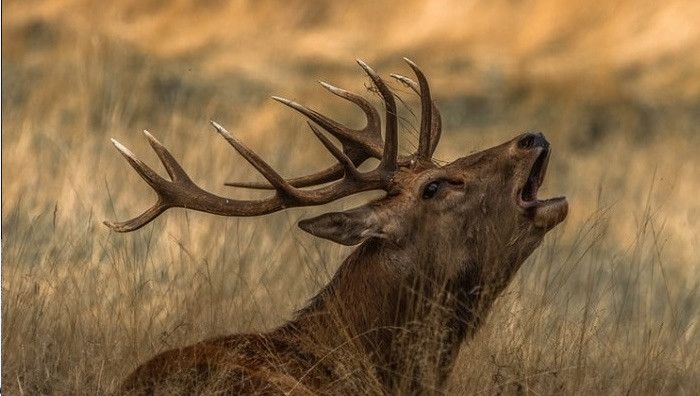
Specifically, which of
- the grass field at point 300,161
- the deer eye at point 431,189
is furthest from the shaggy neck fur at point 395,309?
the deer eye at point 431,189

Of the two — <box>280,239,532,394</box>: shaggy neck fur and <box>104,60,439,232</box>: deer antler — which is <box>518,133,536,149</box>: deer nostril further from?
<box>280,239,532,394</box>: shaggy neck fur

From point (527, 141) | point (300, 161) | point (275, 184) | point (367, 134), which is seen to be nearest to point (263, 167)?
point (275, 184)

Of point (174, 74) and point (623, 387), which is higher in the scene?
point (174, 74)

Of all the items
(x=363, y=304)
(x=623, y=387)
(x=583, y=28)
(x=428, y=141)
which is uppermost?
(x=583, y=28)

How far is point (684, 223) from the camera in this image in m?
11.5

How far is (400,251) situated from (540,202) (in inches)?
21.2

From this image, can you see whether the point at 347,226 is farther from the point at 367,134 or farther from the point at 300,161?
the point at 300,161

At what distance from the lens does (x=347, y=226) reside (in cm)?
707

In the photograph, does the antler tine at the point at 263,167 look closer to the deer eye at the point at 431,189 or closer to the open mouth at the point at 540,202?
the deer eye at the point at 431,189

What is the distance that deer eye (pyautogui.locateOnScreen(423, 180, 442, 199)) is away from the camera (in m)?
7.21

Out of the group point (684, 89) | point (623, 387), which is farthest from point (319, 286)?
point (684, 89)

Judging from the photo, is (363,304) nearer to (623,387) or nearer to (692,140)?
(623,387)

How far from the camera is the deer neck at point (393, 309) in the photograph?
6.97 meters

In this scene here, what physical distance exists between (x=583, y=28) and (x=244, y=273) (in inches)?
241
